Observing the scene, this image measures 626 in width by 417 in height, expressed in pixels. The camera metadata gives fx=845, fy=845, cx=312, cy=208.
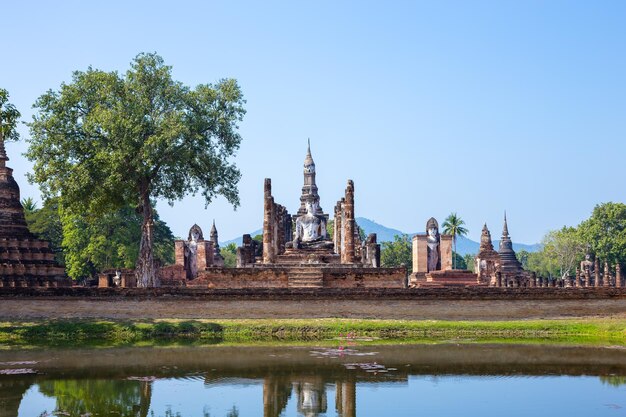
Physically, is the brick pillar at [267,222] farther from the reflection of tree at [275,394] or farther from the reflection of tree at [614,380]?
the reflection of tree at [614,380]

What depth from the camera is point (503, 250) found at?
64438 mm

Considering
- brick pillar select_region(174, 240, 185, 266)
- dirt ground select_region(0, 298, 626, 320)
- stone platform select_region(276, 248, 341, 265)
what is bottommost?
dirt ground select_region(0, 298, 626, 320)

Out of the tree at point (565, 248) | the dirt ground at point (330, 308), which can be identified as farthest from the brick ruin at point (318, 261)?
the tree at point (565, 248)

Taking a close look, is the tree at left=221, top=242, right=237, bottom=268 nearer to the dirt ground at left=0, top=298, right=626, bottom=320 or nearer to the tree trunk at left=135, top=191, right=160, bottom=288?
the tree trunk at left=135, top=191, right=160, bottom=288

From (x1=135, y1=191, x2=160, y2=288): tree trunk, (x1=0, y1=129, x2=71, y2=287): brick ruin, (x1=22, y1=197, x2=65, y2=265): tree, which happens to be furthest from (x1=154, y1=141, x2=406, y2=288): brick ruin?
(x1=22, y1=197, x2=65, y2=265): tree

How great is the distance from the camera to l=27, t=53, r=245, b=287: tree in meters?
33.0

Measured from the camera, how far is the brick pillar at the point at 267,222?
3950 centimetres

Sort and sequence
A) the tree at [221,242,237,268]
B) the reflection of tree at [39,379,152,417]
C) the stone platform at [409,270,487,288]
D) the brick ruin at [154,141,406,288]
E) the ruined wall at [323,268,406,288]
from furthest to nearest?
1. the tree at [221,242,237,268]
2. the stone platform at [409,270,487,288]
3. the brick ruin at [154,141,406,288]
4. the ruined wall at [323,268,406,288]
5. the reflection of tree at [39,379,152,417]

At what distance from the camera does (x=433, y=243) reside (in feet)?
167

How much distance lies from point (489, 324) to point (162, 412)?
49.0ft

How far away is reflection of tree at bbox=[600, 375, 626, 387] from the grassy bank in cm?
762

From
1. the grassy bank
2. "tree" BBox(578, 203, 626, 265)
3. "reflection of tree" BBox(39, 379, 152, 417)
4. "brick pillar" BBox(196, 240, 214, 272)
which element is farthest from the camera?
"tree" BBox(578, 203, 626, 265)

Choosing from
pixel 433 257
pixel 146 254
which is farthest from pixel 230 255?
pixel 146 254

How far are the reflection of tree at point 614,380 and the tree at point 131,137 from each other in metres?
19.2
